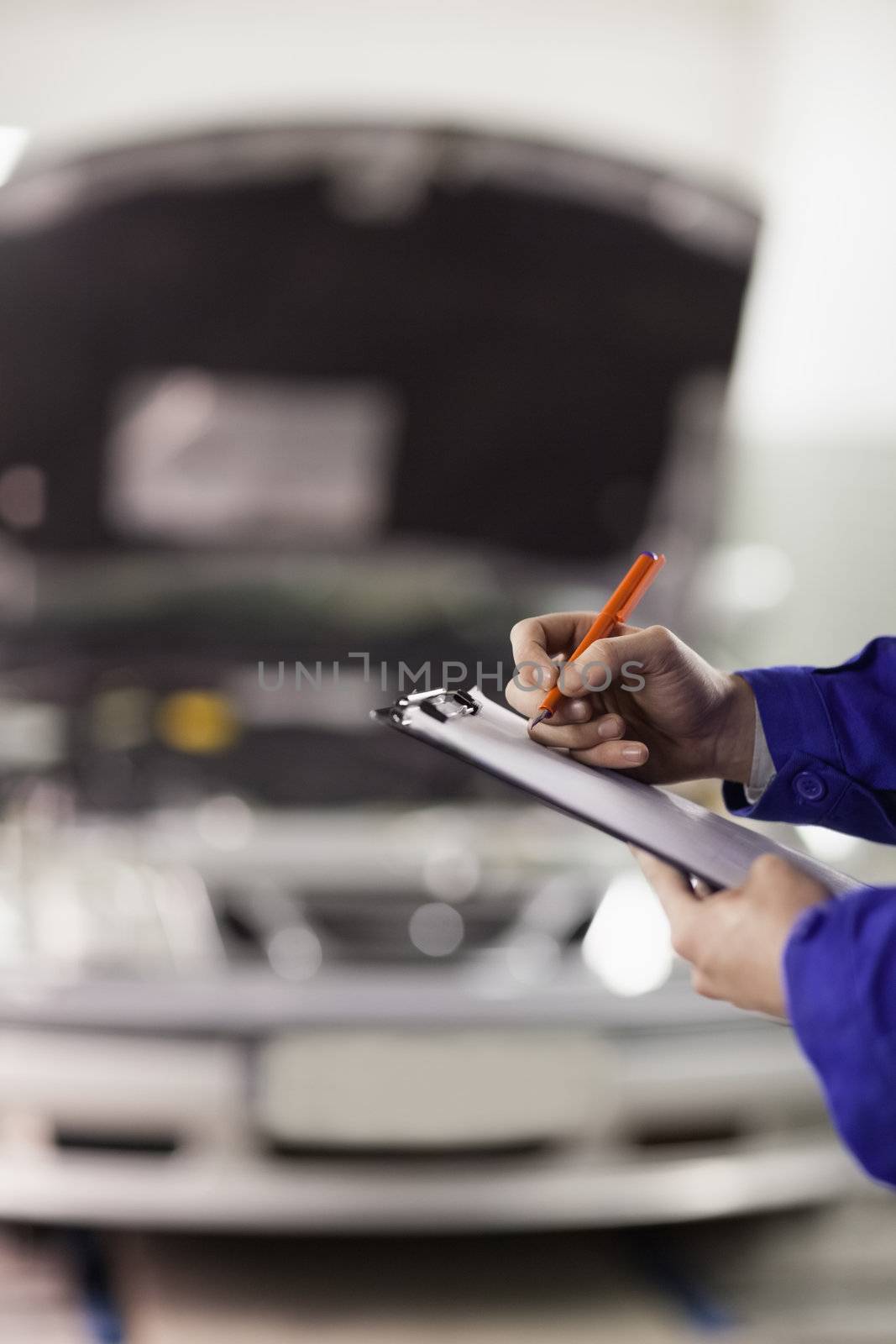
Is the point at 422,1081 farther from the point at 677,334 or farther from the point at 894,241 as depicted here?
the point at 894,241

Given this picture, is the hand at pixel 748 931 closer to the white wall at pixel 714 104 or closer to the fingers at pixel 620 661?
the fingers at pixel 620 661

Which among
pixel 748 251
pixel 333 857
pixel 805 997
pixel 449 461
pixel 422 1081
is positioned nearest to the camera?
pixel 805 997

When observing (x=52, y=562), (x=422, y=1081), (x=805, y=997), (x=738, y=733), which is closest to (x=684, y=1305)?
(x=422, y=1081)

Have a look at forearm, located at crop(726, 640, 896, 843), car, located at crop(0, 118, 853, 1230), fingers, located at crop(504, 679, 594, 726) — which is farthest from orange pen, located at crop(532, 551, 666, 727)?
car, located at crop(0, 118, 853, 1230)

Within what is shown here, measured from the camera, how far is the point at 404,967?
140cm

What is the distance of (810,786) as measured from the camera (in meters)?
0.72

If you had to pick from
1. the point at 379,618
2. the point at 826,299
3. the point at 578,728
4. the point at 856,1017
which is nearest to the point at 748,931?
the point at 856,1017

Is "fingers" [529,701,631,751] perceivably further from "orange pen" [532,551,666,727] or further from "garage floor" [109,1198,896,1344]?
"garage floor" [109,1198,896,1344]

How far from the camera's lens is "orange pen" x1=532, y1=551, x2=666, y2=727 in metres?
0.64

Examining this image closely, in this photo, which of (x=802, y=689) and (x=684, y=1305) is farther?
(x=684, y=1305)

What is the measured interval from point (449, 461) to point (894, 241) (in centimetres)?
145

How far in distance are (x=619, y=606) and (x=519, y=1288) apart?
3.43 ft

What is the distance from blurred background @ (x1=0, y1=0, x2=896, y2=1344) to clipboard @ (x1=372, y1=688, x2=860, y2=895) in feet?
0.47

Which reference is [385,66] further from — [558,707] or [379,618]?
[558,707]
